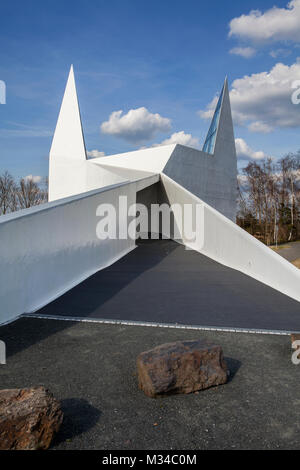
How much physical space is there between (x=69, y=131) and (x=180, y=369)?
57.7ft

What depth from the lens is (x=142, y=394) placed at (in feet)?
9.76

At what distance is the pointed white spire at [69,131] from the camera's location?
17.8 meters

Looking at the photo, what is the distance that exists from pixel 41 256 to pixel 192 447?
4151 mm

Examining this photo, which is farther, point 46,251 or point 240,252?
point 240,252

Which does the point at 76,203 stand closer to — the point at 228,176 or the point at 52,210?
the point at 52,210

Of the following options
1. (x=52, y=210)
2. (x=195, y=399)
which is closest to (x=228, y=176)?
(x=52, y=210)

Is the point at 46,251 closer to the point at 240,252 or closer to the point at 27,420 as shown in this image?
the point at 27,420

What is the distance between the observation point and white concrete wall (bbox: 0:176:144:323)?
481cm

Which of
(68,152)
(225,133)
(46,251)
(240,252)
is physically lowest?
(240,252)

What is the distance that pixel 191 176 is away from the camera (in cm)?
1794

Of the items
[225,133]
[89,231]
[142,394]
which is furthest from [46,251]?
[225,133]

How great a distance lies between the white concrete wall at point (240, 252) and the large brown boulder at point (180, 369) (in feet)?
12.5

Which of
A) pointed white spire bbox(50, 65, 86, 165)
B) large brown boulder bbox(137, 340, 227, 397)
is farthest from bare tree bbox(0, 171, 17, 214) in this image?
large brown boulder bbox(137, 340, 227, 397)

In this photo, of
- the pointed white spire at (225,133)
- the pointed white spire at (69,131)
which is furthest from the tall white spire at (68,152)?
the pointed white spire at (225,133)
